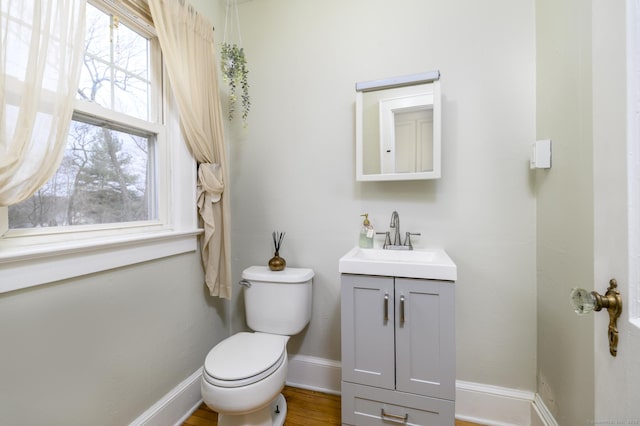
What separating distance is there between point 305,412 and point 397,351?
0.74 meters

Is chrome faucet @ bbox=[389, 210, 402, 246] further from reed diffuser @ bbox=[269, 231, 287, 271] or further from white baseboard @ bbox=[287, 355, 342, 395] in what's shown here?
white baseboard @ bbox=[287, 355, 342, 395]

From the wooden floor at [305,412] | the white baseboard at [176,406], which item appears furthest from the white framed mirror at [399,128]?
the white baseboard at [176,406]

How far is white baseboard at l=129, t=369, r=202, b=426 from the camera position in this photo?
1.29 m

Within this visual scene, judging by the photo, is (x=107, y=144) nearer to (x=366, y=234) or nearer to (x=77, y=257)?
(x=77, y=257)

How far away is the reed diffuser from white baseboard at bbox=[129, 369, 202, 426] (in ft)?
2.51

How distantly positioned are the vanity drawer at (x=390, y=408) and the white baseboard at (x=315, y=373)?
0.39m

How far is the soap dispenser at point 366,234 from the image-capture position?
5.16 ft

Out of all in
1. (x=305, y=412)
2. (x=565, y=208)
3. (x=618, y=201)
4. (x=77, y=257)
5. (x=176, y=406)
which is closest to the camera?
(x=618, y=201)

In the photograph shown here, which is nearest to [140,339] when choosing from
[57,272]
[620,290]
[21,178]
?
[57,272]

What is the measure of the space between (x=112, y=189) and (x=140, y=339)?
2.34ft

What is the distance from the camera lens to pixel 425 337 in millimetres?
1177

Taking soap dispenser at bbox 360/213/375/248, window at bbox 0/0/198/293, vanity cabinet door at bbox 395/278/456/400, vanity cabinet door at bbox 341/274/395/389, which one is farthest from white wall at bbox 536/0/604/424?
window at bbox 0/0/198/293

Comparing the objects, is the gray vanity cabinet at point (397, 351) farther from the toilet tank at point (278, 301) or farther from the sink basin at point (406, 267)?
the toilet tank at point (278, 301)

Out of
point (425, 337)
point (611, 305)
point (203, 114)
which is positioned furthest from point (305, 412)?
point (203, 114)
